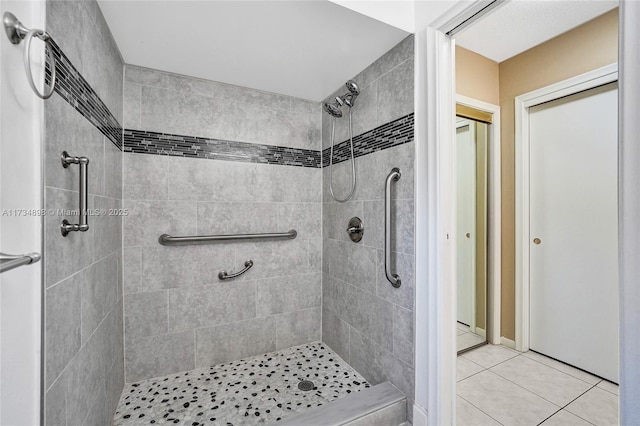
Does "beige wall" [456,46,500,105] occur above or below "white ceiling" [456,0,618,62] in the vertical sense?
below

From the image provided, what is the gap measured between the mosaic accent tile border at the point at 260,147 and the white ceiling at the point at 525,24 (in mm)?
828

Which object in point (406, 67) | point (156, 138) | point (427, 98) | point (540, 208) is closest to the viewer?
point (427, 98)

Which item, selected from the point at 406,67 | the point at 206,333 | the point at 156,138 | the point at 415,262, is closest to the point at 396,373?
the point at 415,262

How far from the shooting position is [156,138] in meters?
1.79

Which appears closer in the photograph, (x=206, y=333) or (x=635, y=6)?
(x=635, y=6)

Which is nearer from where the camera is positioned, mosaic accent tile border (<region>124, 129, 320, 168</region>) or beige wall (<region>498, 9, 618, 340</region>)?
mosaic accent tile border (<region>124, 129, 320, 168</region>)

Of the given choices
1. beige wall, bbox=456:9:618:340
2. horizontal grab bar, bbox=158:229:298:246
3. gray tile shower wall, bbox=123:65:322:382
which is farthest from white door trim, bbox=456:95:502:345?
horizontal grab bar, bbox=158:229:298:246

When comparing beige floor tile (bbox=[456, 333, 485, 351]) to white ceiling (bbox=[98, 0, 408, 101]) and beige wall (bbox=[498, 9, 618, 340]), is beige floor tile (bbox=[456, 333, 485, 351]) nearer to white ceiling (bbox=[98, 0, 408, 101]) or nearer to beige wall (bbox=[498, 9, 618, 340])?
beige wall (bbox=[498, 9, 618, 340])

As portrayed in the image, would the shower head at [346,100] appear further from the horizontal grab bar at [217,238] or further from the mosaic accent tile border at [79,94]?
the mosaic accent tile border at [79,94]

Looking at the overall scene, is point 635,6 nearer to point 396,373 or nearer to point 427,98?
point 427,98

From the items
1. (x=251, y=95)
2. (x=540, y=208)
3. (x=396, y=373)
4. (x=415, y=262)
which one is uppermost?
(x=251, y=95)

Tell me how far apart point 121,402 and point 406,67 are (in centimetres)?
248

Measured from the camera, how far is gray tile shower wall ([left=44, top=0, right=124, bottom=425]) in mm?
822

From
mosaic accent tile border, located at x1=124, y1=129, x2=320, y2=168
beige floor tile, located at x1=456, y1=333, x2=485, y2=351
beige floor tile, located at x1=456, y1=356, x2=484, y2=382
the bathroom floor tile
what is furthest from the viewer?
beige floor tile, located at x1=456, y1=333, x2=485, y2=351
